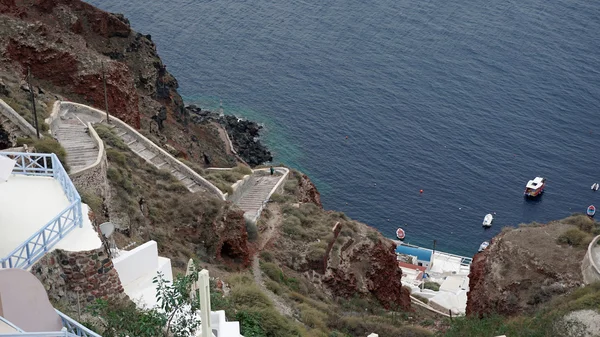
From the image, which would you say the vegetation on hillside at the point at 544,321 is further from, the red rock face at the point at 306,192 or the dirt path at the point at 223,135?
the dirt path at the point at 223,135

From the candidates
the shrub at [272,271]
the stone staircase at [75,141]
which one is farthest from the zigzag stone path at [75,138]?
the shrub at [272,271]

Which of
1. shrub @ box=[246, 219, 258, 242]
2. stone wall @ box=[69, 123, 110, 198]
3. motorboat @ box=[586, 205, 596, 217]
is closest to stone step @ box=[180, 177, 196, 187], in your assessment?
shrub @ box=[246, 219, 258, 242]

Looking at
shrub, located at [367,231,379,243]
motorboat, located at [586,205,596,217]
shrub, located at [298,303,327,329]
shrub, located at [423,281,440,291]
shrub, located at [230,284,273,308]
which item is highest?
motorboat, located at [586,205,596,217]

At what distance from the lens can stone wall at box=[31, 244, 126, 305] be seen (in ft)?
56.7

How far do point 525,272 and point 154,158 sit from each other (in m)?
21.2

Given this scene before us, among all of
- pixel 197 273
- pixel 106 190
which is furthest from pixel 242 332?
pixel 106 190

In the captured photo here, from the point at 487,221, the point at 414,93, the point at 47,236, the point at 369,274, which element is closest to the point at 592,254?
the point at 369,274

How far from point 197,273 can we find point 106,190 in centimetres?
1641


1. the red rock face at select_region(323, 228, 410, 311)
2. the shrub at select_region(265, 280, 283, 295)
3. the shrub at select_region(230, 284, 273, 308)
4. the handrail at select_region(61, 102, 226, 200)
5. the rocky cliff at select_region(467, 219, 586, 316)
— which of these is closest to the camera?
the shrub at select_region(230, 284, 273, 308)

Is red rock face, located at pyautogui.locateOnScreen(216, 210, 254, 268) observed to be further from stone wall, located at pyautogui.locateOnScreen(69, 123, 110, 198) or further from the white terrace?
the white terrace

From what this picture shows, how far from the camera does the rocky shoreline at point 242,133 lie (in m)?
77.4

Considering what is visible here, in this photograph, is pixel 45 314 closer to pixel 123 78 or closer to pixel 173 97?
pixel 123 78

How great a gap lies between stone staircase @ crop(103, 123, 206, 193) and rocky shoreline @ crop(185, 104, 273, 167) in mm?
30598

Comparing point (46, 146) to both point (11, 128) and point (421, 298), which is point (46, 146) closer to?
point (11, 128)
